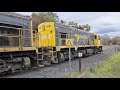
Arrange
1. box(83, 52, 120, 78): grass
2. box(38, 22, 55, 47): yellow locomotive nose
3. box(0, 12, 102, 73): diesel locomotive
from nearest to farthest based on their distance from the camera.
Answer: box(83, 52, 120, 78): grass
box(0, 12, 102, 73): diesel locomotive
box(38, 22, 55, 47): yellow locomotive nose

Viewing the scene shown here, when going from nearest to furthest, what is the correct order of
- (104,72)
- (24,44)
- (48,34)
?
(104,72) → (24,44) → (48,34)

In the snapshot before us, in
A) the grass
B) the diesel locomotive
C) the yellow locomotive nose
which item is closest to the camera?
the grass

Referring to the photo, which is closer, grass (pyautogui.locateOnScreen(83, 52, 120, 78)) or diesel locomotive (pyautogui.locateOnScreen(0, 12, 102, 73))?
grass (pyautogui.locateOnScreen(83, 52, 120, 78))

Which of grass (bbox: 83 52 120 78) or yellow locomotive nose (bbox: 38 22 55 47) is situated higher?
yellow locomotive nose (bbox: 38 22 55 47)

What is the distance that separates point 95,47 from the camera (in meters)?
32.8

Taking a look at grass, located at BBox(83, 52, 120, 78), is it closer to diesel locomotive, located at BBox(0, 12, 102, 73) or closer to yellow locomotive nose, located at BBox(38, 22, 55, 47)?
diesel locomotive, located at BBox(0, 12, 102, 73)

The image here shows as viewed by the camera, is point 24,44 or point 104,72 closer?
point 104,72

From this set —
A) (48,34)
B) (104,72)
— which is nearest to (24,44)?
(104,72)

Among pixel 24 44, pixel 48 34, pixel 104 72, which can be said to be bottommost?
pixel 104 72

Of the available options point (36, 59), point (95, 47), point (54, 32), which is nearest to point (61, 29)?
point (54, 32)

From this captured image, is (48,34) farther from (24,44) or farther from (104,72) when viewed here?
(104,72)

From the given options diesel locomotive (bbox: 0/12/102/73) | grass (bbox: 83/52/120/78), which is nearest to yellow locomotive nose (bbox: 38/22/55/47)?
diesel locomotive (bbox: 0/12/102/73)

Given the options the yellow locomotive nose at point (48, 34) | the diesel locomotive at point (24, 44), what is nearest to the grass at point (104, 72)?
the diesel locomotive at point (24, 44)
